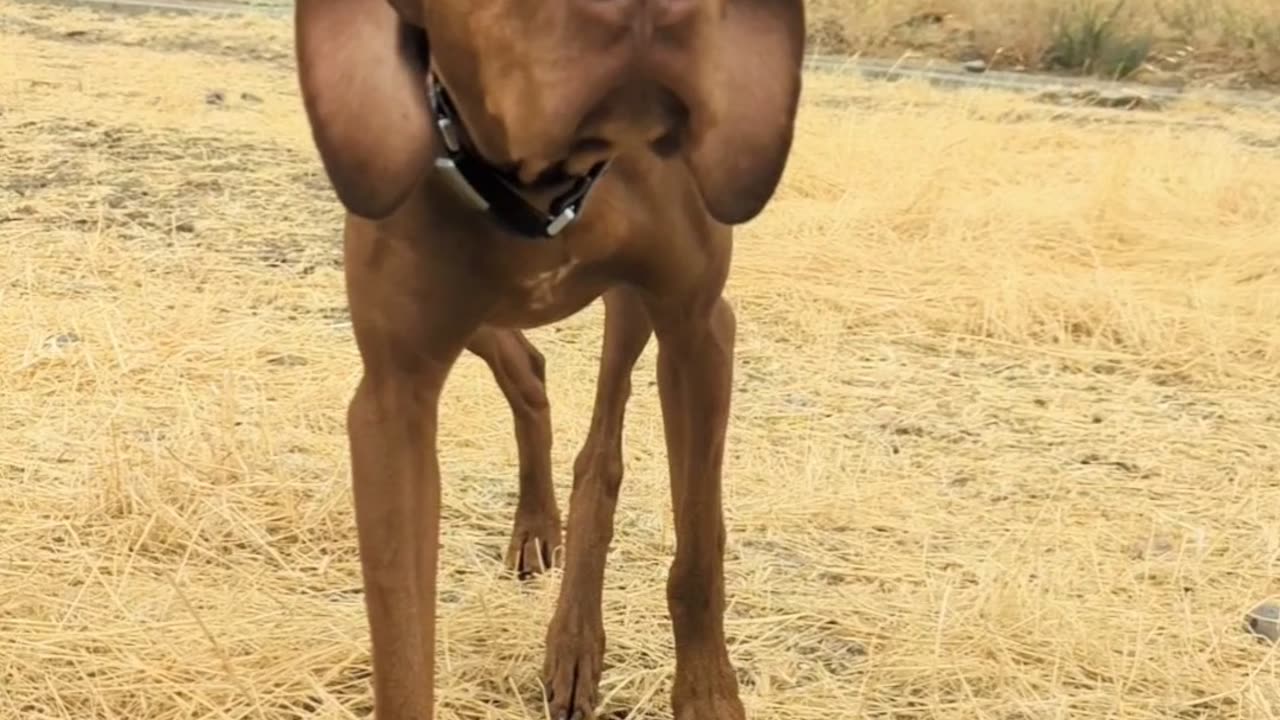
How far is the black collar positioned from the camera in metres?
1.68

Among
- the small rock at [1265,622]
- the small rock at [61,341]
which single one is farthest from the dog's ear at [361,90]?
the small rock at [61,341]

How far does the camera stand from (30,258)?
16.3ft

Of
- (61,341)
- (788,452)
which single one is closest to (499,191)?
(788,452)

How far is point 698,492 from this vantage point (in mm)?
2322

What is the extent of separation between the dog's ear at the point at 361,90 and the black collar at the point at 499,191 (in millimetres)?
67

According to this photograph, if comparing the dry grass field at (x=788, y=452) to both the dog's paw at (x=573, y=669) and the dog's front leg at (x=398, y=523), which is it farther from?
the dog's front leg at (x=398, y=523)

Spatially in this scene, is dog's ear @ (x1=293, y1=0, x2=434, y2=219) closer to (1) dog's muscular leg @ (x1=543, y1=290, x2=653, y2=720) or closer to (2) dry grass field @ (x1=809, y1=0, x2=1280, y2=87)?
(1) dog's muscular leg @ (x1=543, y1=290, x2=653, y2=720)

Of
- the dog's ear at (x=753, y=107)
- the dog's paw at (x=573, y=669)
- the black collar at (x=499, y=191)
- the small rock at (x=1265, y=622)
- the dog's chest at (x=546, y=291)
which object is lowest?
the small rock at (x=1265, y=622)

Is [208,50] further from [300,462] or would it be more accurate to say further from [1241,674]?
[1241,674]

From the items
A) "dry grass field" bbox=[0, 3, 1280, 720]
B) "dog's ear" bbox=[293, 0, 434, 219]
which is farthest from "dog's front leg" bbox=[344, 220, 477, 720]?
"dry grass field" bbox=[0, 3, 1280, 720]

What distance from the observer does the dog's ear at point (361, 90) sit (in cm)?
156

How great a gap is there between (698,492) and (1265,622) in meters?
1.20

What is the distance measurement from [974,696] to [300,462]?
1.53 metres

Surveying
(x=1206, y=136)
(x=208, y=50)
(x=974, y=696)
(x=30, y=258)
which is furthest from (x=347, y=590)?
(x=208, y=50)
